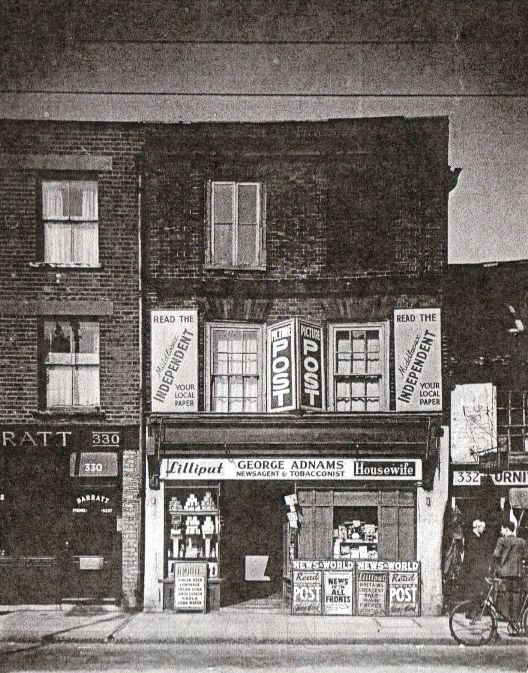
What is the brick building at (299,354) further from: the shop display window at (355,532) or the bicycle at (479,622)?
the bicycle at (479,622)

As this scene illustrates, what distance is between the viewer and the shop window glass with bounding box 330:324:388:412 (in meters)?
12.5

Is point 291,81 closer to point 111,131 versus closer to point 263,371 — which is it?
point 111,131

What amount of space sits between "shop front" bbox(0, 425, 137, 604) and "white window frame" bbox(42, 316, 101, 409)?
1.41ft

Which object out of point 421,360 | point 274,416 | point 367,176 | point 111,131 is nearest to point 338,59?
point 367,176

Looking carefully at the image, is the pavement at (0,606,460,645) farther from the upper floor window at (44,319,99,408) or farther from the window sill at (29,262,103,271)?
the window sill at (29,262,103,271)

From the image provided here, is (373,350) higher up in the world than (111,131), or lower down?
lower down

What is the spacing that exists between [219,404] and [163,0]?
20.3 feet

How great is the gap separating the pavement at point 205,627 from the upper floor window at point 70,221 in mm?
5513

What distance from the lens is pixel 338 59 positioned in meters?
10.4

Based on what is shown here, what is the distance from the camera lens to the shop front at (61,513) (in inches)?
478

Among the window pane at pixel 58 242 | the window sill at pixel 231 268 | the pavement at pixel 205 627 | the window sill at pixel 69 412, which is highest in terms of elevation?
the window pane at pixel 58 242

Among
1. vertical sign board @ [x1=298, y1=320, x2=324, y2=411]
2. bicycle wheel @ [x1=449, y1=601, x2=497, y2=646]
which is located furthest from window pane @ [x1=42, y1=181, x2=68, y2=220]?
bicycle wheel @ [x1=449, y1=601, x2=497, y2=646]

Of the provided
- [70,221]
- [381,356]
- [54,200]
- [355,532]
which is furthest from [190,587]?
[54,200]

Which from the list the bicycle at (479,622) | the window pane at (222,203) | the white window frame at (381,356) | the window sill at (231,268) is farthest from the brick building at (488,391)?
the window pane at (222,203)
